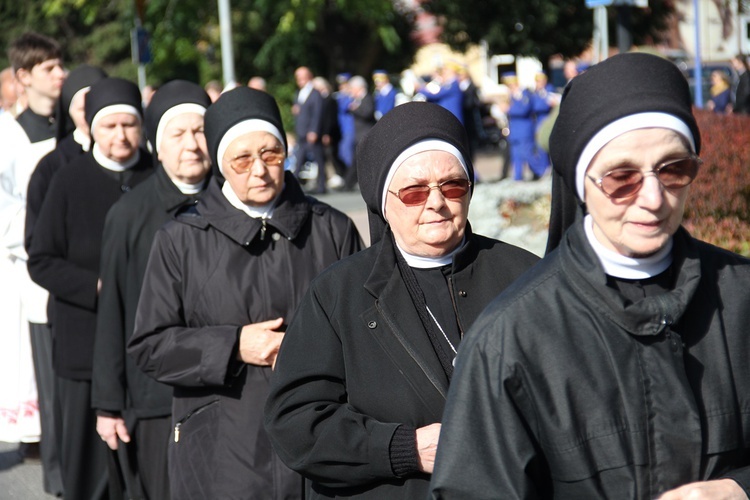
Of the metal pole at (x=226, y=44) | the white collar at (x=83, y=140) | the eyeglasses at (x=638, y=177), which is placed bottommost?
the eyeglasses at (x=638, y=177)

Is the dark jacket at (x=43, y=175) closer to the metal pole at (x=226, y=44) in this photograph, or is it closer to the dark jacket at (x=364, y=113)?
the dark jacket at (x=364, y=113)

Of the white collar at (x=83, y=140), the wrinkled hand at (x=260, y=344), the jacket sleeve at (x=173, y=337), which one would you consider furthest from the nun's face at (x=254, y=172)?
the white collar at (x=83, y=140)

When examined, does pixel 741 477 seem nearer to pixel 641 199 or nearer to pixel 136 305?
pixel 641 199

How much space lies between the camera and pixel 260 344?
157 inches

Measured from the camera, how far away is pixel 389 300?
312cm

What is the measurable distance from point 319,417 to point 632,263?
3.43ft

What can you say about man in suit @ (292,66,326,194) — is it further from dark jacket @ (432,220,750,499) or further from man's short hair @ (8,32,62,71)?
dark jacket @ (432,220,750,499)

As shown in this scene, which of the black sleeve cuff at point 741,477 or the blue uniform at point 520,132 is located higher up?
the blue uniform at point 520,132

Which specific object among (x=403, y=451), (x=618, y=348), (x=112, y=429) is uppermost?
(x=618, y=348)

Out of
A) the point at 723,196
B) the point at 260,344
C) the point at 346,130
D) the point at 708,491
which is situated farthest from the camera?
the point at 346,130

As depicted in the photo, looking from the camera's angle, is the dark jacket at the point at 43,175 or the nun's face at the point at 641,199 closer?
the nun's face at the point at 641,199

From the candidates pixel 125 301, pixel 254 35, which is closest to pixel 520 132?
pixel 125 301

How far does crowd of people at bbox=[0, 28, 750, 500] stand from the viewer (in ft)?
7.43

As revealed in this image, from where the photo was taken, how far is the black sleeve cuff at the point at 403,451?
294 centimetres
